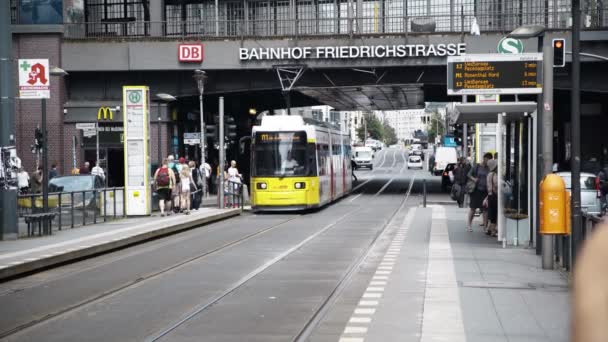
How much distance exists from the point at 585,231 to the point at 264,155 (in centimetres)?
1947

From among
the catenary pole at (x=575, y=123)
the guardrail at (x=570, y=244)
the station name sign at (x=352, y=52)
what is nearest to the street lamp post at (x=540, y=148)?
the guardrail at (x=570, y=244)

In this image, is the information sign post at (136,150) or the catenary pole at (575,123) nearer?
the catenary pole at (575,123)

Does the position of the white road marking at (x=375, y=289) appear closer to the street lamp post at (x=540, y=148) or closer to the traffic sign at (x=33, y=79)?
the street lamp post at (x=540, y=148)

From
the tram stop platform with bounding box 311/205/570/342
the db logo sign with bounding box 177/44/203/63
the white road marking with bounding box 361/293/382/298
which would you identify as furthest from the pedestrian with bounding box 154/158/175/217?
the white road marking with bounding box 361/293/382/298

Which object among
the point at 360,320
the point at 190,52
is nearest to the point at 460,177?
the point at 190,52

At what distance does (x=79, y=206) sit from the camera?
77.8ft

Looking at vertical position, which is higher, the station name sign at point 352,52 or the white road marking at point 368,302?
the station name sign at point 352,52

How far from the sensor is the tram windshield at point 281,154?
105 ft

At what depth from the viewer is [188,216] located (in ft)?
93.1

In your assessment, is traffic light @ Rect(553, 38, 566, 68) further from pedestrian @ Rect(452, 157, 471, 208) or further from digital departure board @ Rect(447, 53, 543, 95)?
pedestrian @ Rect(452, 157, 471, 208)

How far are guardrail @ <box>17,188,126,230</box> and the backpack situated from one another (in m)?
1.63

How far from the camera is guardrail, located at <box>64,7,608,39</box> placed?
40.8m

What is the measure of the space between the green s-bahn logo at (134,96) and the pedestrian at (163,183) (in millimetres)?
2289

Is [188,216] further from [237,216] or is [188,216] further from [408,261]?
[408,261]
